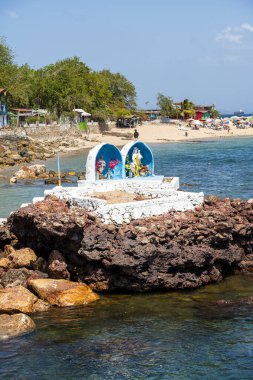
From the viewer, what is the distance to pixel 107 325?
13.0 meters

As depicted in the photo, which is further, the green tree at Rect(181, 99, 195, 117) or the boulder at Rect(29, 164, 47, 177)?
the green tree at Rect(181, 99, 195, 117)

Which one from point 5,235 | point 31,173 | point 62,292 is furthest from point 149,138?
point 62,292

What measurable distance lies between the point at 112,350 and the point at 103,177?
1135cm

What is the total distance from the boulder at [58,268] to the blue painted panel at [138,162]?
336 inches

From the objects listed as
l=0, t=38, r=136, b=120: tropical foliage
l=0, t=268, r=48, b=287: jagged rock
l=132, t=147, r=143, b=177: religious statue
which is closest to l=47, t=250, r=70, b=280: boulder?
l=0, t=268, r=48, b=287: jagged rock

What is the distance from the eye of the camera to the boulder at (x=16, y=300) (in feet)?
44.5

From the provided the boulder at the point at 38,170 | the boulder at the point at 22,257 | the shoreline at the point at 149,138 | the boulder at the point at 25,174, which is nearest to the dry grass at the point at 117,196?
the boulder at the point at 22,257

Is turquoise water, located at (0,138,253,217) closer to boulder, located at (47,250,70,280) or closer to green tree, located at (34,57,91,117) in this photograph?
boulder, located at (47,250,70,280)

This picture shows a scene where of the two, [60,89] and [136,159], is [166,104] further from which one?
[136,159]

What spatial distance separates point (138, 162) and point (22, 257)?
8.86m

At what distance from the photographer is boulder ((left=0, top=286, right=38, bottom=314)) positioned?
13.6 meters

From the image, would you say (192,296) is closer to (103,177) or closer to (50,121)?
(103,177)

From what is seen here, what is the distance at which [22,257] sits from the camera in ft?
53.7

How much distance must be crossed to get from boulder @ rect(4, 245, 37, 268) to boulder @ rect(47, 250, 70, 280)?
0.84 metres
